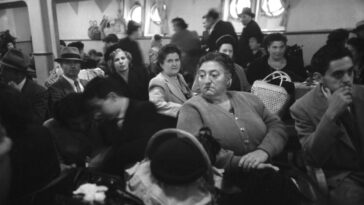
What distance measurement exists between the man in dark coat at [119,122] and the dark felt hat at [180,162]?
0.44 m

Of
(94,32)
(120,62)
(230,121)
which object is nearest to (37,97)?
(120,62)

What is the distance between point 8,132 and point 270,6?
22.9ft

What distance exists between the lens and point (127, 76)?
375 cm

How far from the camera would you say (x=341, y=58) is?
1830 mm

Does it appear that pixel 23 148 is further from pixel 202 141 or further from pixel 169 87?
pixel 169 87

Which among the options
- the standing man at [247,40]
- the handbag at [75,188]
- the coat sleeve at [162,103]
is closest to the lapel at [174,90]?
the coat sleeve at [162,103]

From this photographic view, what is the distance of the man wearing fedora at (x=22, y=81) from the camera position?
302 centimetres

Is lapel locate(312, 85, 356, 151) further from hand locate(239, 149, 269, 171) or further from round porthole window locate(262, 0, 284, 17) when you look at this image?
round porthole window locate(262, 0, 284, 17)

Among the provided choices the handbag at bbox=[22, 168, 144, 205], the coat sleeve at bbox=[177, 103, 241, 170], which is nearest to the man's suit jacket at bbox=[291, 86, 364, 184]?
the coat sleeve at bbox=[177, 103, 241, 170]

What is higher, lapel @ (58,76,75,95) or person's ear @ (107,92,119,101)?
person's ear @ (107,92,119,101)

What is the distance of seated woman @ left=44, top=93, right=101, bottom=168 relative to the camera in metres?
2.15

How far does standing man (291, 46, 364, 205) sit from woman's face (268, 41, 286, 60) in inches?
67.2

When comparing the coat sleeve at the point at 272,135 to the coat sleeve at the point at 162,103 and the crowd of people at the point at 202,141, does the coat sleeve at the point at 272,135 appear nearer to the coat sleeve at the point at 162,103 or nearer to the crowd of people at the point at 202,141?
the crowd of people at the point at 202,141

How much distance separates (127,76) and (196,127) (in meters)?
2.13
